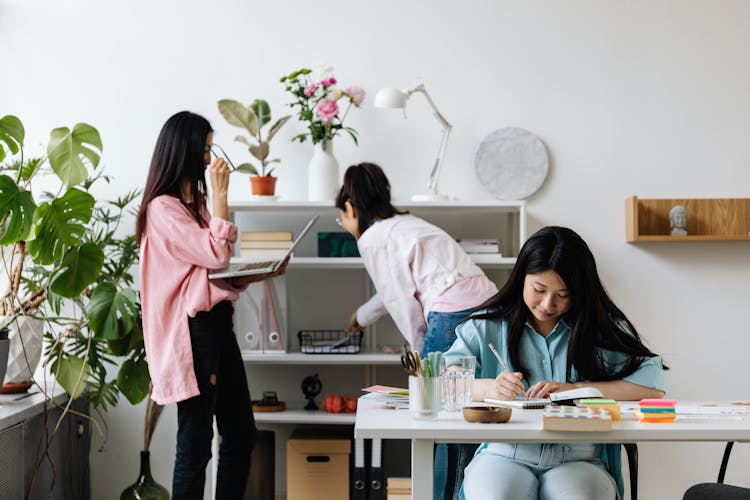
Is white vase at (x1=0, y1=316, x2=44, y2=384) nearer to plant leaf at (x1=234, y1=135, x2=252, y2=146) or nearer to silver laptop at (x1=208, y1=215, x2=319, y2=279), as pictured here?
silver laptop at (x1=208, y1=215, x2=319, y2=279)

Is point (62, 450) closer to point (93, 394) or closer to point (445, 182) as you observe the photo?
point (93, 394)

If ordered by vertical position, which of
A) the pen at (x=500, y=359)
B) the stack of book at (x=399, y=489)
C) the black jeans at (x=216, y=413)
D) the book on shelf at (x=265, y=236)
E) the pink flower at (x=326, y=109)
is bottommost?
the stack of book at (x=399, y=489)

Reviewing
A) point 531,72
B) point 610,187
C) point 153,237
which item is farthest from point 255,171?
point 610,187

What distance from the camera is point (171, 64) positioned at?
3.91 meters

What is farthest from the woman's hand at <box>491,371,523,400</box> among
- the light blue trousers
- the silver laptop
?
the silver laptop

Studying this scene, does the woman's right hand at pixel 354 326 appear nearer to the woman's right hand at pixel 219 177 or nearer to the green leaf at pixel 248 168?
the green leaf at pixel 248 168

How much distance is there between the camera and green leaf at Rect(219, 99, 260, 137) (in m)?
3.64

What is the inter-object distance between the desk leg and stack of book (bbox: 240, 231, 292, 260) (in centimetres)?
188

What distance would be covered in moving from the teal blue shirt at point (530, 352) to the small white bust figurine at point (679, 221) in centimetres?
162

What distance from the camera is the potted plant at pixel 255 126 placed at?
3643mm

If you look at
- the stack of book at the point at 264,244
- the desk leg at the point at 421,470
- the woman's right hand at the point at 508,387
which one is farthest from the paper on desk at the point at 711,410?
the stack of book at the point at 264,244

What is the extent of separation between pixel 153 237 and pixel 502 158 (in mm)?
1699

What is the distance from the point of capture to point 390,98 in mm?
3551

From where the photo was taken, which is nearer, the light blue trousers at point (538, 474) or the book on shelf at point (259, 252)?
the light blue trousers at point (538, 474)
